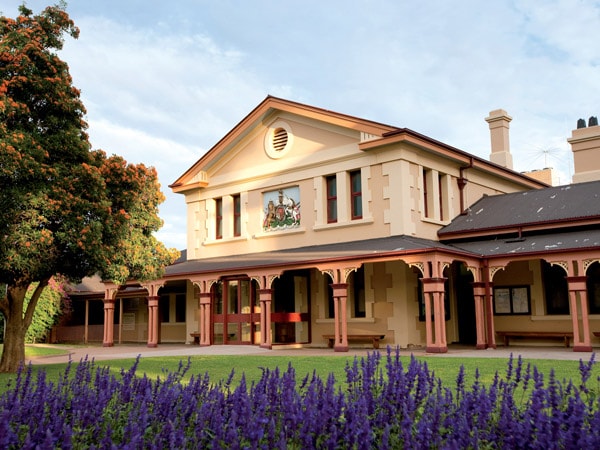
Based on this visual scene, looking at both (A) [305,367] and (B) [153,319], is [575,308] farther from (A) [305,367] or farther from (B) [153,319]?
(B) [153,319]

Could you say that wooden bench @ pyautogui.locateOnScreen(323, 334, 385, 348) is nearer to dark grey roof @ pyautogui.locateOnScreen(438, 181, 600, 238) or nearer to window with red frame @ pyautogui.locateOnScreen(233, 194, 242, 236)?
dark grey roof @ pyautogui.locateOnScreen(438, 181, 600, 238)

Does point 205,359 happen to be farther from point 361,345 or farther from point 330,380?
point 330,380

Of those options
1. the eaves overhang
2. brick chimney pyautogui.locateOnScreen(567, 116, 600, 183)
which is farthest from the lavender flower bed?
brick chimney pyautogui.locateOnScreen(567, 116, 600, 183)

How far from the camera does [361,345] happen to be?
75.9ft

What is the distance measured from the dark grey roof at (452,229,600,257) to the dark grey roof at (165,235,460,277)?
1247 mm

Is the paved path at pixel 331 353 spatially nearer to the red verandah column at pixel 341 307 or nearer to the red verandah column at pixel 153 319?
the red verandah column at pixel 341 307

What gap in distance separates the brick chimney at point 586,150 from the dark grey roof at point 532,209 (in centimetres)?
823

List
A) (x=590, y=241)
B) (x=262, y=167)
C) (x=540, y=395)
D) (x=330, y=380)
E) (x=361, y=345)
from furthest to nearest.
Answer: (x=262, y=167) → (x=361, y=345) → (x=590, y=241) → (x=330, y=380) → (x=540, y=395)

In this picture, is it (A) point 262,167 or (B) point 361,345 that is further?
(A) point 262,167

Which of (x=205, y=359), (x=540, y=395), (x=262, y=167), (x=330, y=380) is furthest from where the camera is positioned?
(x=262, y=167)

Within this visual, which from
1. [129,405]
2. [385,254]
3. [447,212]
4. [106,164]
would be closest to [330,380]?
[129,405]

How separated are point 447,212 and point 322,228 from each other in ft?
15.5

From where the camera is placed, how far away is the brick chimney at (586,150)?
3089 cm

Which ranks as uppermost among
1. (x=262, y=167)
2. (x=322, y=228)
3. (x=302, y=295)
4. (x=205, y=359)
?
(x=262, y=167)
